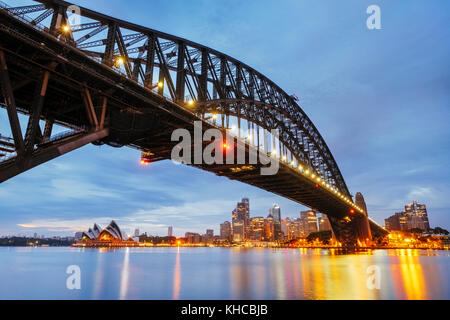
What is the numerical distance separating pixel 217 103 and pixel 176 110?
8.21 metres

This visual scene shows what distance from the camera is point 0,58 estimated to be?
14.7m

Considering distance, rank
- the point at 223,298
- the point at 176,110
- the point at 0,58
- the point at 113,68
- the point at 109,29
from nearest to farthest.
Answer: the point at 0,58 → the point at 223,298 → the point at 113,68 → the point at 109,29 → the point at 176,110

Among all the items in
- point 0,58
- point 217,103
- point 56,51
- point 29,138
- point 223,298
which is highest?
point 217,103

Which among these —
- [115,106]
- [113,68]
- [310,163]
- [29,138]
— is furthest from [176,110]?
[310,163]

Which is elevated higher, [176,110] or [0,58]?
[176,110]

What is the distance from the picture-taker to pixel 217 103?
32.6 metres

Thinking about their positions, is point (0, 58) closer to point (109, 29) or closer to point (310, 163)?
point (109, 29)

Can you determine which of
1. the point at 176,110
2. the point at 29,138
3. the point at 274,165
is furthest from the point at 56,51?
the point at 274,165
